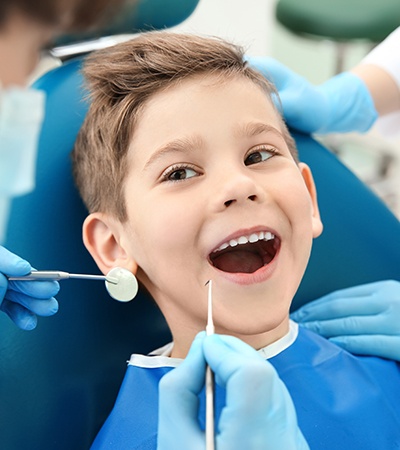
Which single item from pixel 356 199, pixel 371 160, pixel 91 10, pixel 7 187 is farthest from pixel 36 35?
pixel 371 160

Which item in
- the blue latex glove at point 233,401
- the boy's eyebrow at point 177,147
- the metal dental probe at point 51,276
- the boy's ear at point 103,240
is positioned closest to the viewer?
the blue latex glove at point 233,401

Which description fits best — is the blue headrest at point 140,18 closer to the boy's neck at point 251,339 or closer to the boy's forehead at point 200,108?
the boy's forehead at point 200,108

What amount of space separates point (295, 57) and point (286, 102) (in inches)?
103

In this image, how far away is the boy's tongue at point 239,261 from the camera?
1.36 meters

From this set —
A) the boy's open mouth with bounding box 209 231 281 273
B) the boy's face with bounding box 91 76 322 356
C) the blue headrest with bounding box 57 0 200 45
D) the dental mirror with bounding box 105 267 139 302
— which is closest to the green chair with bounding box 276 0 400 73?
the blue headrest with bounding box 57 0 200 45

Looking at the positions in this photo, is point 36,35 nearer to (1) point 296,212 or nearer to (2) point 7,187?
(2) point 7,187

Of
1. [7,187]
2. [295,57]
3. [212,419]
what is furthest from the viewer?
[295,57]

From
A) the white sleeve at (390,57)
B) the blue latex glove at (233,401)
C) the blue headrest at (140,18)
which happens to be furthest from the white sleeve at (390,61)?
the blue latex glove at (233,401)

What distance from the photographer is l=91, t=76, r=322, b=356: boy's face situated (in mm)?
1224

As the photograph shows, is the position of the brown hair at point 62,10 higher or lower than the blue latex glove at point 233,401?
higher

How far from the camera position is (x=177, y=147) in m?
1.27

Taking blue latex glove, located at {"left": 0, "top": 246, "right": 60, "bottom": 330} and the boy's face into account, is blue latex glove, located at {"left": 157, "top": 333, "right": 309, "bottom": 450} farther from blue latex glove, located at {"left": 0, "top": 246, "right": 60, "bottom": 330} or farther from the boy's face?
blue latex glove, located at {"left": 0, "top": 246, "right": 60, "bottom": 330}

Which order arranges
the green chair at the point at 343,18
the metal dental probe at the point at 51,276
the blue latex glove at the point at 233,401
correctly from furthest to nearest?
the green chair at the point at 343,18
the metal dental probe at the point at 51,276
the blue latex glove at the point at 233,401

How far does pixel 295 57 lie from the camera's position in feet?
13.7
